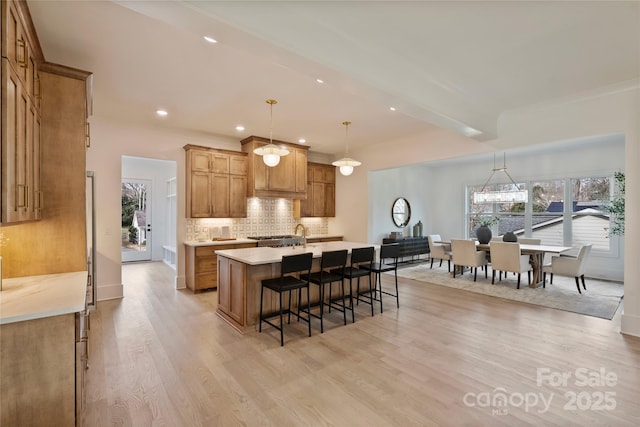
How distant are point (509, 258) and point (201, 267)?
5.49 metres

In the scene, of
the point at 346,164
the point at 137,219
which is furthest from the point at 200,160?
the point at 137,219

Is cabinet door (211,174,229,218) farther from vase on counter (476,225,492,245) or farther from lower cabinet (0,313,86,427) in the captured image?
vase on counter (476,225,492,245)

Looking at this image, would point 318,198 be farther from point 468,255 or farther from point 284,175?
point 468,255

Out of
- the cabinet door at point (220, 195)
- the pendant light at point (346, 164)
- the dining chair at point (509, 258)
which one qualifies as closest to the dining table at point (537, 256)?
the dining chair at point (509, 258)

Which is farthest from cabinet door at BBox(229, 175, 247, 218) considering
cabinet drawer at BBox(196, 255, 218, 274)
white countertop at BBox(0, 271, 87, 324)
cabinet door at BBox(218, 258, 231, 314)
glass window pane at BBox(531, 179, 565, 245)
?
glass window pane at BBox(531, 179, 565, 245)

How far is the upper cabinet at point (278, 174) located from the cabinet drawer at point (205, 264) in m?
1.42

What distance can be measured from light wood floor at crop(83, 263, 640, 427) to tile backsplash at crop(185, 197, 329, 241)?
6.00ft

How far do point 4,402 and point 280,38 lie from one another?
8.72ft

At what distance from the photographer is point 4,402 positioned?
156cm

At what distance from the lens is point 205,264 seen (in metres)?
5.28

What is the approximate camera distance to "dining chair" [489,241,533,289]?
5.41 metres

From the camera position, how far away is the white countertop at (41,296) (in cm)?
162

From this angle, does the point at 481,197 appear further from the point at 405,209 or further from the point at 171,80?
the point at 171,80

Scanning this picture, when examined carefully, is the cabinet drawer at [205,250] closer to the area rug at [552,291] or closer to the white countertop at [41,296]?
the white countertop at [41,296]
